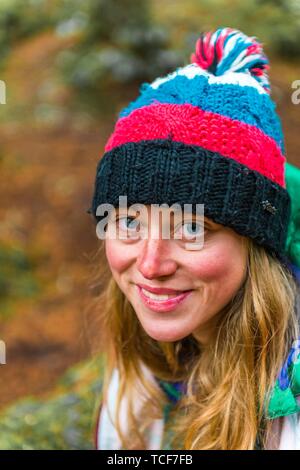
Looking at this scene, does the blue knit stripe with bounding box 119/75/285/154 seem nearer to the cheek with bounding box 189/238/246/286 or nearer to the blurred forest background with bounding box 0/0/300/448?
the cheek with bounding box 189/238/246/286

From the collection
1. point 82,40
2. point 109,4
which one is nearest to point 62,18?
point 82,40

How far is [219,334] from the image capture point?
2201 millimetres

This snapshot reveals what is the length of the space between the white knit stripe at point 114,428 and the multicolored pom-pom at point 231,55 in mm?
1316

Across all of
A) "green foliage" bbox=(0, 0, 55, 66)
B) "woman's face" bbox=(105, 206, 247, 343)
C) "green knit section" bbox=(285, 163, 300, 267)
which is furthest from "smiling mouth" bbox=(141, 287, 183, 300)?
"green foliage" bbox=(0, 0, 55, 66)

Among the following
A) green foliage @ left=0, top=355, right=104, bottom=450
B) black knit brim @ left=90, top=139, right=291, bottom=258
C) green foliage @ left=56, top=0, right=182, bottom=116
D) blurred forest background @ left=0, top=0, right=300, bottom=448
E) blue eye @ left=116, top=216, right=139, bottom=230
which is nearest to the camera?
black knit brim @ left=90, top=139, right=291, bottom=258

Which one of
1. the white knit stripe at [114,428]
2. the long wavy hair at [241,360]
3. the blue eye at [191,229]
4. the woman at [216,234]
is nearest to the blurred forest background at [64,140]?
the white knit stripe at [114,428]

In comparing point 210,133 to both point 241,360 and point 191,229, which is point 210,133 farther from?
point 241,360

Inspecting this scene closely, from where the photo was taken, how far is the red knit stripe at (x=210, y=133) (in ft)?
6.21

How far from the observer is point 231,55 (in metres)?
2.20

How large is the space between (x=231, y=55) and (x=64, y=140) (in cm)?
399

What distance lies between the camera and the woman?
188cm

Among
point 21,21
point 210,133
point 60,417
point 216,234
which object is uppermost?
point 21,21

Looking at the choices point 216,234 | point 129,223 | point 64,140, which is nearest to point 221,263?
point 216,234

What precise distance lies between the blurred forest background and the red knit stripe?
1.69 metres
